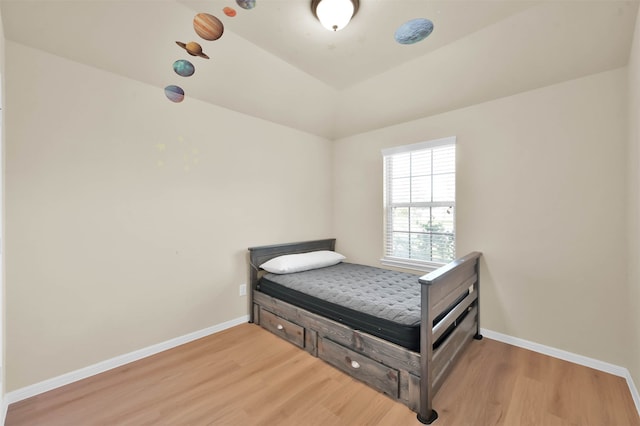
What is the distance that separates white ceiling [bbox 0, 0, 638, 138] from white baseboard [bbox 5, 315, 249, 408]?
7.35 feet

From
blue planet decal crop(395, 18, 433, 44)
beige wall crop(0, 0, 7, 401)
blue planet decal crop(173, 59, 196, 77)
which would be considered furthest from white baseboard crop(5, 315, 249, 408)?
blue planet decal crop(395, 18, 433, 44)

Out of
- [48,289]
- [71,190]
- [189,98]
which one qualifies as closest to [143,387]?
[48,289]

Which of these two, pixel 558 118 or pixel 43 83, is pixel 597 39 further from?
pixel 43 83

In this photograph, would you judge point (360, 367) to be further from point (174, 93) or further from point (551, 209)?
point (174, 93)

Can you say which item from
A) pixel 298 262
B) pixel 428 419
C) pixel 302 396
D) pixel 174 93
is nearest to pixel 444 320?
pixel 428 419

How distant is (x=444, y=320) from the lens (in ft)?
5.99

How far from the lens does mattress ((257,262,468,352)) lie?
1730 mm

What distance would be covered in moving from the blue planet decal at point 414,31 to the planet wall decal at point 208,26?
1359mm

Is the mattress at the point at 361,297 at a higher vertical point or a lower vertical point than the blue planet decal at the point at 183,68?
lower

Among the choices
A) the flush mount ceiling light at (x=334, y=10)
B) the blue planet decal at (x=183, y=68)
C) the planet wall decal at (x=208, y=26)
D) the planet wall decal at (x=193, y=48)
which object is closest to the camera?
the flush mount ceiling light at (x=334, y=10)

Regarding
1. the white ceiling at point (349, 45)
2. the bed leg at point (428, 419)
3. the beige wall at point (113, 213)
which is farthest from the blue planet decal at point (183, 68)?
the bed leg at point (428, 419)

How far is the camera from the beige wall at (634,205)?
5.26 ft

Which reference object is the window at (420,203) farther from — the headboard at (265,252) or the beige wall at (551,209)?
the headboard at (265,252)

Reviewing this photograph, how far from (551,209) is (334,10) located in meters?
2.29
